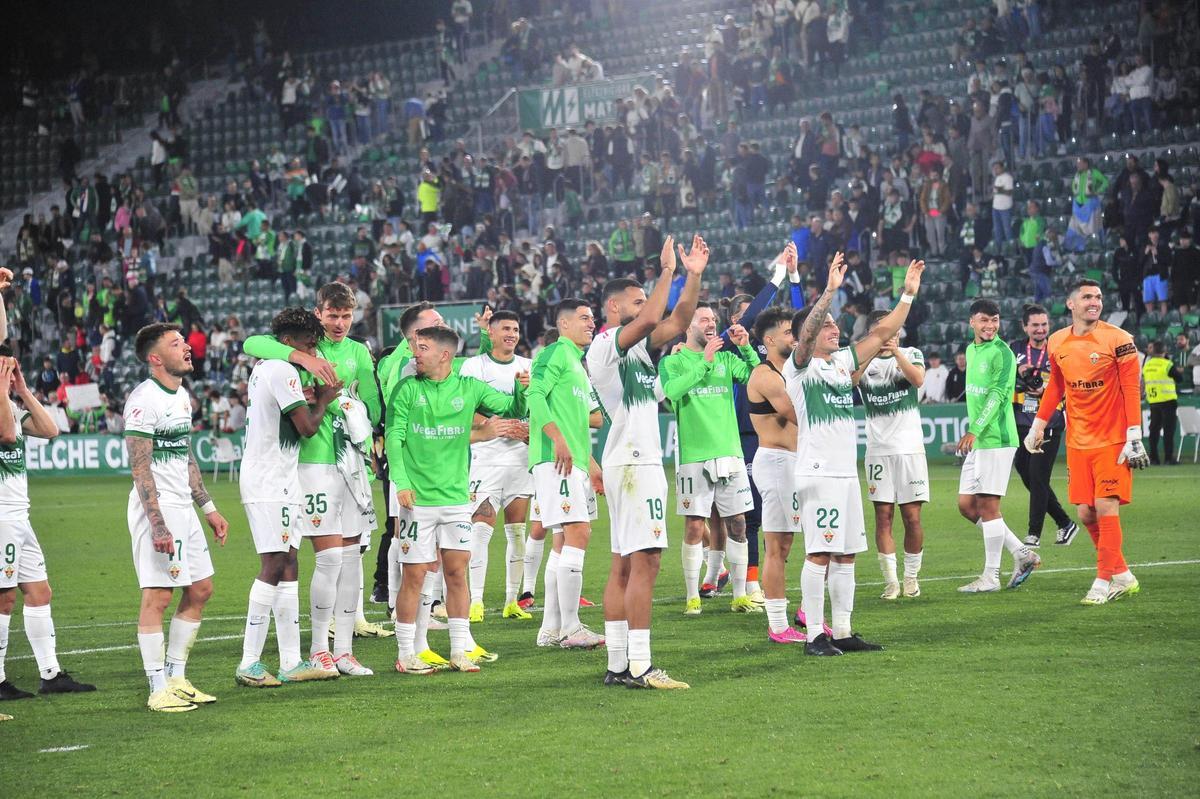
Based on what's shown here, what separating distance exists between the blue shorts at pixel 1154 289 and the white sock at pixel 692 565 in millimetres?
17107

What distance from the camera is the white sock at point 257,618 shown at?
8.83 meters

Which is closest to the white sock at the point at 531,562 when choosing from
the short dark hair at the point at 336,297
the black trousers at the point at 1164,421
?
the short dark hair at the point at 336,297

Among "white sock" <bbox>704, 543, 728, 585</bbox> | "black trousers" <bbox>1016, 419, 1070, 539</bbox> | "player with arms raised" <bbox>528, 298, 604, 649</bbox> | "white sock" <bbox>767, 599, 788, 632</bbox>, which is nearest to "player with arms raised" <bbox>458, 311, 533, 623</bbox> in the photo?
"player with arms raised" <bbox>528, 298, 604, 649</bbox>

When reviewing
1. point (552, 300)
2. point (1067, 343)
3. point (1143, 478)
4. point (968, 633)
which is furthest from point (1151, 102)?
point (968, 633)

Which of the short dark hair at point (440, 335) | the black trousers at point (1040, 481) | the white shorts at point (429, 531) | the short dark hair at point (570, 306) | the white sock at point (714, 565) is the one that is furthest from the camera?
the black trousers at point (1040, 481)

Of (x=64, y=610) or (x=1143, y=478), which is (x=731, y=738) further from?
(x=1143, y=478)

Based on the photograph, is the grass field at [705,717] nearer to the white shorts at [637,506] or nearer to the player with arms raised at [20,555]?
the player with arms raised at [20,555]

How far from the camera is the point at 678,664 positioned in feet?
30.2

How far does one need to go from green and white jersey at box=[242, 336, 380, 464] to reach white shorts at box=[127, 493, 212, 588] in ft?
3.53

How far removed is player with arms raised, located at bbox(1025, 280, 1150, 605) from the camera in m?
11.1

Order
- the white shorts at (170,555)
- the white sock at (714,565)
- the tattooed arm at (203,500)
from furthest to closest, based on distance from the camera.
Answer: the white sock at (714,565) → the tattooed arm at (203,500) → the white shorts at (170,555)

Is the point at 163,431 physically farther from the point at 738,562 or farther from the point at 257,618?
the point at 738,562

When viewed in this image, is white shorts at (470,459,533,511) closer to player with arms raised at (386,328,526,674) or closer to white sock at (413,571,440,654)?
white sock at (413,571,440,654)

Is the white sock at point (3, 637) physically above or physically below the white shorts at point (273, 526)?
below
